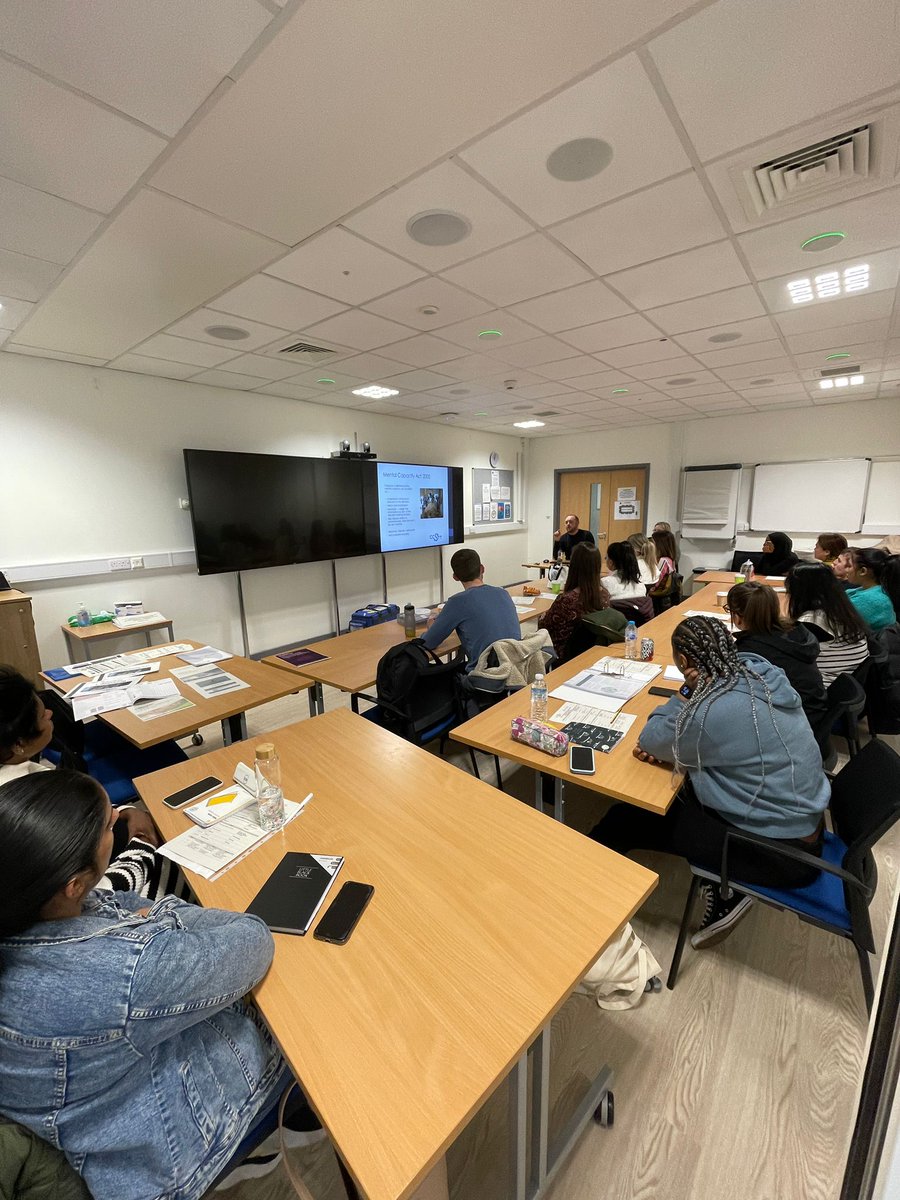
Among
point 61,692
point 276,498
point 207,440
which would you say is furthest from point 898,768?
point 207,440

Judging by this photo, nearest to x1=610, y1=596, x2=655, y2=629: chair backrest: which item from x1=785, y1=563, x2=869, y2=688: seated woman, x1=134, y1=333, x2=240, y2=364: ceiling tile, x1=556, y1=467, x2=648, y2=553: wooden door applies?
x1=785, y1=563, x2=869, y2=688: seated woman

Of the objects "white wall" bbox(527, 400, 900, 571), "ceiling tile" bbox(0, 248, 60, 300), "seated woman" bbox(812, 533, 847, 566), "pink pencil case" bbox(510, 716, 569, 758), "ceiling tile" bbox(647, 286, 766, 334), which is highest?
"ceiling tile" bbox(647, 286, 766, 334)

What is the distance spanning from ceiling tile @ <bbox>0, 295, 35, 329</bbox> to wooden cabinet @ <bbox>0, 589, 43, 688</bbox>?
5.85ft

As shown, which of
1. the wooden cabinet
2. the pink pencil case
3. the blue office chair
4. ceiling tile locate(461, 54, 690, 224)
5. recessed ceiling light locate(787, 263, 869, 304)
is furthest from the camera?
the wooden cabinet

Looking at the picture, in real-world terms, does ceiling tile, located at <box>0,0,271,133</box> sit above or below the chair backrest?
above

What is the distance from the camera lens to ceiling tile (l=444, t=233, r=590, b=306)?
234 centimetres

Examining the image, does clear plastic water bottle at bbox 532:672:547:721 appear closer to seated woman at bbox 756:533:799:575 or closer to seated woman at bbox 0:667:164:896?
seated woman at bbox 0:667:164:896

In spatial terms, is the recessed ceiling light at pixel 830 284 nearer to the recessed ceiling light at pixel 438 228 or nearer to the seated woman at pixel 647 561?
the recessed ceiling light at pixel 438 228

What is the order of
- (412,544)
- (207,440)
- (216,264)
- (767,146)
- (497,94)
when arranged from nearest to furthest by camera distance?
(497,94)
(767,146)
(216,264)
(207,440)
(412,544)

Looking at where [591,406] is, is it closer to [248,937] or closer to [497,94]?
[497,94]

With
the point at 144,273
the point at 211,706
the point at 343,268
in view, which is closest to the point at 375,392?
the point at 343,268

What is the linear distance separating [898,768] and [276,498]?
5.03 meters

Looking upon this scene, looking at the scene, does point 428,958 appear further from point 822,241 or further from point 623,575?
point 623,575

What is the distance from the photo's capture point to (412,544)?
263 inches
